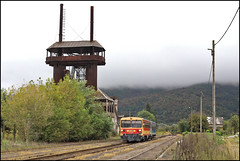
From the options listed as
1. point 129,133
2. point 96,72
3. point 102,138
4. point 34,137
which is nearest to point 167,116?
point 96,72

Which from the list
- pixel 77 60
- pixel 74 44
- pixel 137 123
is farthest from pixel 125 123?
pixel 74 44

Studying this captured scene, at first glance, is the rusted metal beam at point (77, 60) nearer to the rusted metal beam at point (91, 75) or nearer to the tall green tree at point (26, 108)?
the rusted metal beam at point (91, 75)

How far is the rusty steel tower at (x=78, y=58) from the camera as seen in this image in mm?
74438

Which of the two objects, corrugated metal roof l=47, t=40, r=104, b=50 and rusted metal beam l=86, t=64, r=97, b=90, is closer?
rusted metal beam l=86, t=64, r=97, b=90

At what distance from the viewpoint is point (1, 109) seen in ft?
97.0

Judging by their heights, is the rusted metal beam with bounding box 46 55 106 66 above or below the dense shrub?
above

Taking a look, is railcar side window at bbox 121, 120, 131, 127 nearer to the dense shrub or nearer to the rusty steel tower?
the dense shrub

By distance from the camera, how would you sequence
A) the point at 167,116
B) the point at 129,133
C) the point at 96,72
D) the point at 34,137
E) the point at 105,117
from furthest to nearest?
1. the point at 167,116
2. the point at 96,72
3. the point at 105,117
4. the point at 129,133
5. the point at 34,137

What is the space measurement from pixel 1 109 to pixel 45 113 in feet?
15.2

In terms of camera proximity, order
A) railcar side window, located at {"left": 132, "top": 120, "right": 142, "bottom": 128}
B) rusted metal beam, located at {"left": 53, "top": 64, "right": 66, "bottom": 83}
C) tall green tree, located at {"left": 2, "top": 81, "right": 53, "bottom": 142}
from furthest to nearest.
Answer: rusted metal beam, located at {"left": 53, "top": 64, "right": 66, "bottom": 83}, railcar side window, located at {"left": 132, "top": 120, "right": 142, "bottom": 128}, tall green tree, located at {"left": 2, "top": 81, "right": 53, "bottom": 142}

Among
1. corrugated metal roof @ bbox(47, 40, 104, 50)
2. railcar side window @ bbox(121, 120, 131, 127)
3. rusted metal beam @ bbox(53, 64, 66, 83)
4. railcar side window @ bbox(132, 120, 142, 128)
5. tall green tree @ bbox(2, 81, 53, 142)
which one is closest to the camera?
tall green tree @ bbox(2, 81, 53, 142)

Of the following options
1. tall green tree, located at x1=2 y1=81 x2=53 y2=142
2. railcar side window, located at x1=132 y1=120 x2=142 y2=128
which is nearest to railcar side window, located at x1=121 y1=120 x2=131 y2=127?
railcar side window, located at x1=132 y1=120 x2=142 y2=128

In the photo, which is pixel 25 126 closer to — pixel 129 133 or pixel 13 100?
pixel 13 100

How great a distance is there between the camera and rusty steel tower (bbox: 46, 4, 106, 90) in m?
74.4
